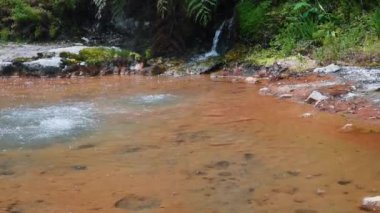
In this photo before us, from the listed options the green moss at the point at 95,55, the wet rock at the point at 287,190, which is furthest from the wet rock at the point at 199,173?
the green moss at the point at 95,55

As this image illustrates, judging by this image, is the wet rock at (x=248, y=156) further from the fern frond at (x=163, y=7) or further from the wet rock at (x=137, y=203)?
the fern frond at (x=163, y=7)

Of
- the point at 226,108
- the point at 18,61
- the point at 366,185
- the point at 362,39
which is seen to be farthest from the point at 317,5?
the point at 366,185

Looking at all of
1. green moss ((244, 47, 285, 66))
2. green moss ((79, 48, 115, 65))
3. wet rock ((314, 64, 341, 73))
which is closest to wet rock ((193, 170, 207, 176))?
wet rock ((314, 64, 341, 73))

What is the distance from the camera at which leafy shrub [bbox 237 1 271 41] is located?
33.0 ft

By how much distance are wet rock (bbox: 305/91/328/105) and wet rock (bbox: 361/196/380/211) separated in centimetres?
306

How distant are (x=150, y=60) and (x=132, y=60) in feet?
1.27

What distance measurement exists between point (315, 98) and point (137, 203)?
3.47 meters

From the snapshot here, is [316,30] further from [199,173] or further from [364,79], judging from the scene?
[199,173]

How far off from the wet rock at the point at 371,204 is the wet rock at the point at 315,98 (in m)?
3.06

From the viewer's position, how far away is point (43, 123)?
18.5ft

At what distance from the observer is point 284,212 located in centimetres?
304

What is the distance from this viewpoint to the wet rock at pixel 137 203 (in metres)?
3.22

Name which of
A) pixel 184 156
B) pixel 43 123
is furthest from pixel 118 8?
pixel 184 156

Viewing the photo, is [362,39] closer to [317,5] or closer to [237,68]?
[317,5]
